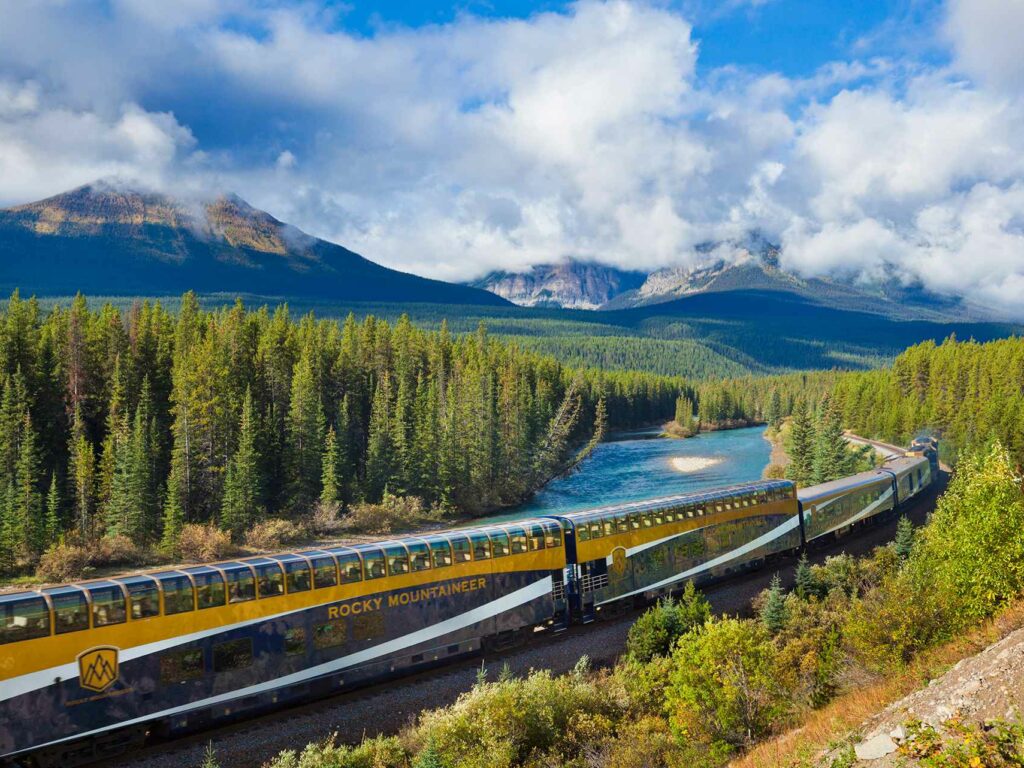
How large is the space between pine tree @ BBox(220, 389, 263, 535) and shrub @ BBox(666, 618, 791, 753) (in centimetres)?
4410

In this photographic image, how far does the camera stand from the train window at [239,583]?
871 inches

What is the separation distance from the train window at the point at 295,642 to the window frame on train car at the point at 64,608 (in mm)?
5800

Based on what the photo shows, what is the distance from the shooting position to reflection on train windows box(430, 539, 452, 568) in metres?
26.8

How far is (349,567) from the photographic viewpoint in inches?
970

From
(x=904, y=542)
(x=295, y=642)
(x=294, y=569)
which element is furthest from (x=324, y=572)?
(x=904, y=542)

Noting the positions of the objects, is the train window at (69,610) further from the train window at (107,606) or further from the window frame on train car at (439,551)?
the window frame on train car at (439,551)

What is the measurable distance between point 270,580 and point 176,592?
9.16 feet

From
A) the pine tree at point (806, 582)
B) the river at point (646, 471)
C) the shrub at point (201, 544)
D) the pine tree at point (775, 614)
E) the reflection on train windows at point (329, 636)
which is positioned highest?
the reflection on train windows at point (329, 636)

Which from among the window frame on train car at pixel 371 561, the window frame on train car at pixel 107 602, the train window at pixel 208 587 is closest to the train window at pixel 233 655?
the train window at pixel 208 587

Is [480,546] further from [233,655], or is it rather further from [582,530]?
[233,655]

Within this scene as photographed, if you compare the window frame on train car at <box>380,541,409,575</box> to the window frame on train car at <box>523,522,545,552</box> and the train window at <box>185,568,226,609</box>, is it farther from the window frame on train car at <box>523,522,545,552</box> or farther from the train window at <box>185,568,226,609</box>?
the window frame on train car at <box>523,522,545,552</box>

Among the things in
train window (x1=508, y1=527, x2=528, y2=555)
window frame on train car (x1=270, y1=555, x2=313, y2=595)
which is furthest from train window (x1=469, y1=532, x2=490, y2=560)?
window frame on train car (x1=270, y1=555, x2=313, y2=595)

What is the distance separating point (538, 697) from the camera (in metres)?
21.7

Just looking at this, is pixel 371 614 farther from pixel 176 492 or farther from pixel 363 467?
pixel 363 467
